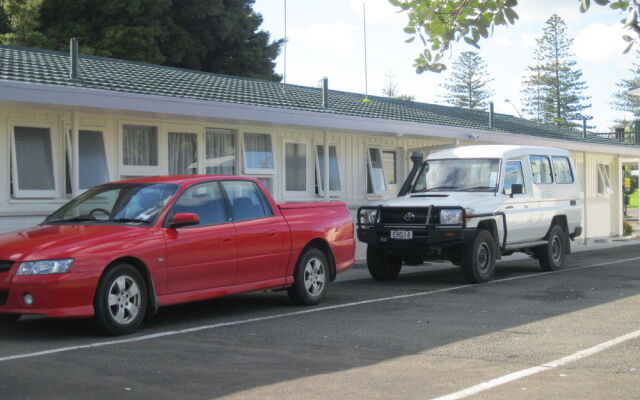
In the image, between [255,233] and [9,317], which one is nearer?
[9,317]

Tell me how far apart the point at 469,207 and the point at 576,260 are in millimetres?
6511

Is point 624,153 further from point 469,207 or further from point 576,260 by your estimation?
point 469,207

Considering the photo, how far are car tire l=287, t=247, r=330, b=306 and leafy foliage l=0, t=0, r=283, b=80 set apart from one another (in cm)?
2351

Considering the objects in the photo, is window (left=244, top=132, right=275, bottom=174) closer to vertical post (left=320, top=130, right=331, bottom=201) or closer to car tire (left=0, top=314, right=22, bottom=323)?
vertical post (left=320, top=130, right=331, bottom=201)

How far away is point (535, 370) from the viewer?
6.89 meters

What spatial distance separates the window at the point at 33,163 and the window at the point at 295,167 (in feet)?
18.3

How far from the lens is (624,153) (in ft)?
93.4

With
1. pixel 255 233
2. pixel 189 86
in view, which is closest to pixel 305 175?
pixel 189 86

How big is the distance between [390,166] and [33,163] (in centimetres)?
945

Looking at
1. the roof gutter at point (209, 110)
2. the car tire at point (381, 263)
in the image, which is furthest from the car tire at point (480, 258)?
the roof gutter at point (209, 110)

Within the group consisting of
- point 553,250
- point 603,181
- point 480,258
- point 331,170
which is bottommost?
point 553,250

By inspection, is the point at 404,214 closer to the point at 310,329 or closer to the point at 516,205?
the point at 516,205

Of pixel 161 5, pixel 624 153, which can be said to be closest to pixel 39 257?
pixel 624 153

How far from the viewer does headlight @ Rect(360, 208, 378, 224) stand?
45.5 feet
